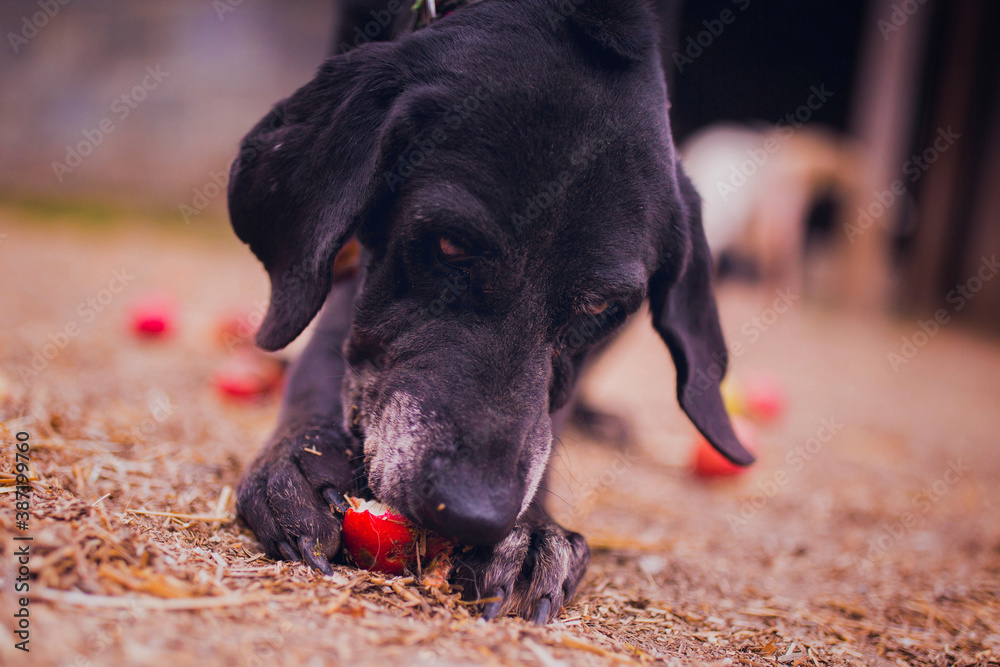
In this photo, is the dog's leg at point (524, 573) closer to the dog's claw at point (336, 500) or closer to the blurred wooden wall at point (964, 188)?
the dog's claw at point (336, 500)

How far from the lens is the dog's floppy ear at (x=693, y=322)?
223 centimetres

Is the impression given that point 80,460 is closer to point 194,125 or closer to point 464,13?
point 464,13

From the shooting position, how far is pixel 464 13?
6.91 feet

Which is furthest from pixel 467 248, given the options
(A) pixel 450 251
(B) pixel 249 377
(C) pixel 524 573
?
(B) pixel 249 377

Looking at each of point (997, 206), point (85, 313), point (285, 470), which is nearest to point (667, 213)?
point (285, 470)

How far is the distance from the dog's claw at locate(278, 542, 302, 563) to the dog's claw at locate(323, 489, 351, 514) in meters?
0.14

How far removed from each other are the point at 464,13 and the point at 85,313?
3806 millimetres

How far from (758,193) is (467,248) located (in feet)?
23.6

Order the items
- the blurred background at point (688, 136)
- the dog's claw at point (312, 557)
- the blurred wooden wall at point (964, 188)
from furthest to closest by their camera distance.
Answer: the blurred wooden wall at point (964, 188), the blurred background at point (688, 136), the dog's claw at point (312, 557)

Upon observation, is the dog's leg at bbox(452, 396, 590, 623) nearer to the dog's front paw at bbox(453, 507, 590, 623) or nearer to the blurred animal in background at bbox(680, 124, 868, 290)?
the dog's front paw at bbox(453, 507, 590, 623)

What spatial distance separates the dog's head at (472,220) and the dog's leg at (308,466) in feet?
0.42

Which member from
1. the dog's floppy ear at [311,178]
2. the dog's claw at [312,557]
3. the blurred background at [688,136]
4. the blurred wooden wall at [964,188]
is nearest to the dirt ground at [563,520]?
the dog's claw at [312,557]

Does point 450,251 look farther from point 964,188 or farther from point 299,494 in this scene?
point 964,188

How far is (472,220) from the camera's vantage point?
5.66ft
